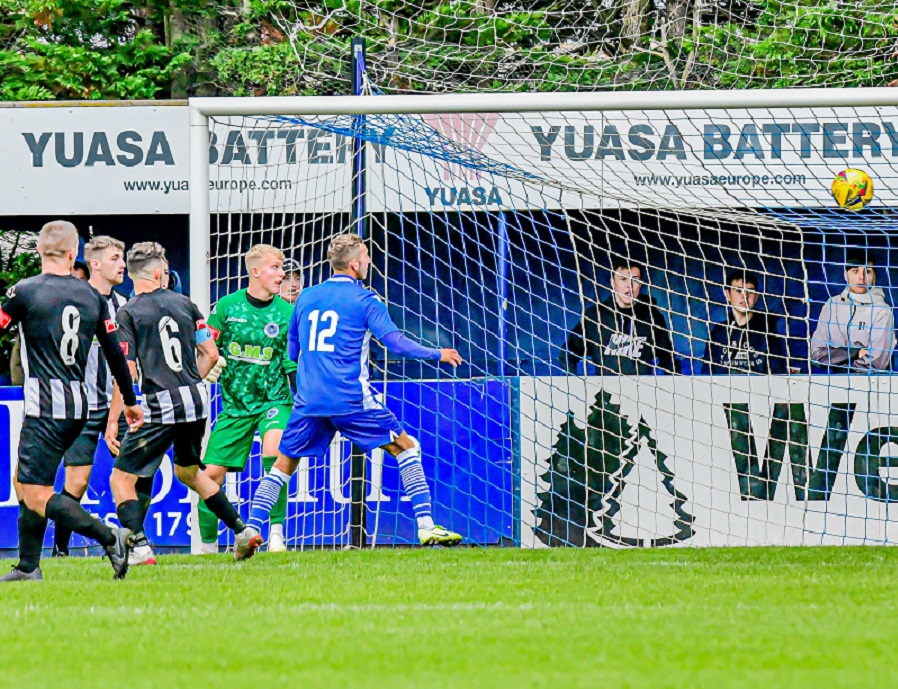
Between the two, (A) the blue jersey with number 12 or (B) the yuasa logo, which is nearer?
(A) the blue jersey with number 12

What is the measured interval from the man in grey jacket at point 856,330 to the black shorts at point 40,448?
5.40 m

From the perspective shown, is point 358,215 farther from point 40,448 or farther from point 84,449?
point 40,448

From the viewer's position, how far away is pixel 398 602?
595 cm

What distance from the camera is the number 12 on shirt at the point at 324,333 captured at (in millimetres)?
8289

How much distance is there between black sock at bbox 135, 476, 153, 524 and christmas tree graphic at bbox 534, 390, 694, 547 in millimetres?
2669

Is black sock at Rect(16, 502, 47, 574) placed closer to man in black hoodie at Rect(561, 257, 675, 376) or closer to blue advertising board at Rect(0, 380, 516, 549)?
blue advertising board at Rect(0, 380, 516, 549)

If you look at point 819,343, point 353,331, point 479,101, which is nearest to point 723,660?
point 353,331

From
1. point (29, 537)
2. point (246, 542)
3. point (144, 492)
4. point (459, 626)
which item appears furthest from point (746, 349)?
point (459, 626)

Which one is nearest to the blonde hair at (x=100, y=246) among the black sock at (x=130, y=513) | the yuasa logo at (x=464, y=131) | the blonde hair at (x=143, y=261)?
the blonde hair at (x=143, y=261)

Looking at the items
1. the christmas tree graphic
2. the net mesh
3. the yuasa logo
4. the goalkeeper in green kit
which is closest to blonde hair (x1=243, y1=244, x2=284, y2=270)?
the goalkeeper in green kit

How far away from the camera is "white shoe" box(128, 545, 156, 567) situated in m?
8.12

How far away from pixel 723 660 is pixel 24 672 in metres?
2.09

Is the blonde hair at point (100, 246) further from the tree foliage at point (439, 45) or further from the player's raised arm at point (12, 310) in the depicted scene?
the tree foliage at point (439, 45)

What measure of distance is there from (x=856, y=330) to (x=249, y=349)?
4247mm
